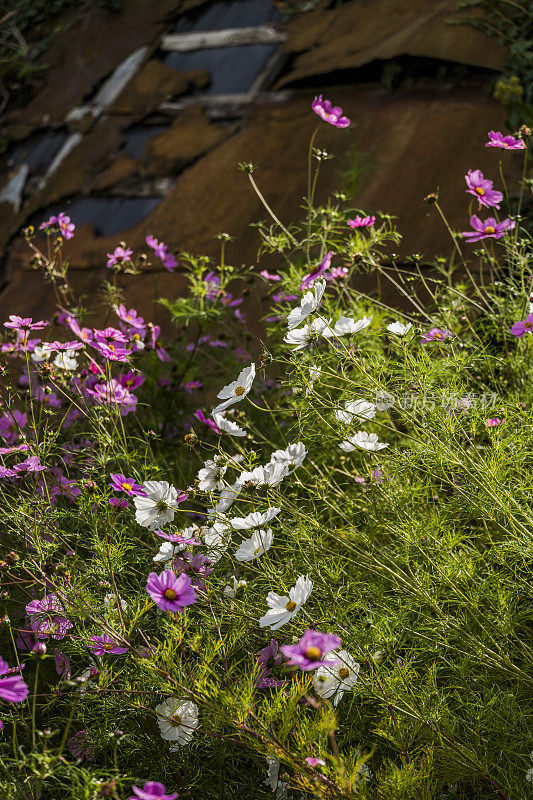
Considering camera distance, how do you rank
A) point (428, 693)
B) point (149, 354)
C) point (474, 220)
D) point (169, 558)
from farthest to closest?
point (149, 354), point (474, 220), point (169, 558), point (428, 693)

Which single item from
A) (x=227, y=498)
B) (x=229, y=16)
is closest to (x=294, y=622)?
(x=227, y=498)

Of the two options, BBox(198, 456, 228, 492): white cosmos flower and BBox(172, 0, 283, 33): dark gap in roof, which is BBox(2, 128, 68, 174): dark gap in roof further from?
BBox(198, 456, 228, 492): white cosmos flower

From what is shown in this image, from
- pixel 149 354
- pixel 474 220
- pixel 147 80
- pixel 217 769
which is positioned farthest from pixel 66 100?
pixel 217 769

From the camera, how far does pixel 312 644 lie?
97 cm

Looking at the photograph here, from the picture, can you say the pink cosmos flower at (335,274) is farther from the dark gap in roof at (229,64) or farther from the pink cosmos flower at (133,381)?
the dark gap in roof at (229,64)

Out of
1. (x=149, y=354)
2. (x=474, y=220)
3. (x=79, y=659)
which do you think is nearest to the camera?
(x=79, y=659)

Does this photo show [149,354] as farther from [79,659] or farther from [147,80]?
[147,80]

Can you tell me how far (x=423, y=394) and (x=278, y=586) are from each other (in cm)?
44

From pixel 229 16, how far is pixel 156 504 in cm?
309

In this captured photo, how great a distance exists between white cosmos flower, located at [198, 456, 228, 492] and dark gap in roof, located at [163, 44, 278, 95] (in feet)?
7.90

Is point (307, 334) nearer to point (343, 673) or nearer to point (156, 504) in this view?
point (156, 504)

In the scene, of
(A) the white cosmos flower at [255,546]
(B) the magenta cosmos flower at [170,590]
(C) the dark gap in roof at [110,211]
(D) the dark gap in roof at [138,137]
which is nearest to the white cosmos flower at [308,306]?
(A) the white cosmos flower at [255,546]

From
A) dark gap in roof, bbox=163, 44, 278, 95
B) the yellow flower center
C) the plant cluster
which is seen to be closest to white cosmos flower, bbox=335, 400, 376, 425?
the plant cluster

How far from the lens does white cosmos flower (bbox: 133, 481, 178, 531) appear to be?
4.48 ft
